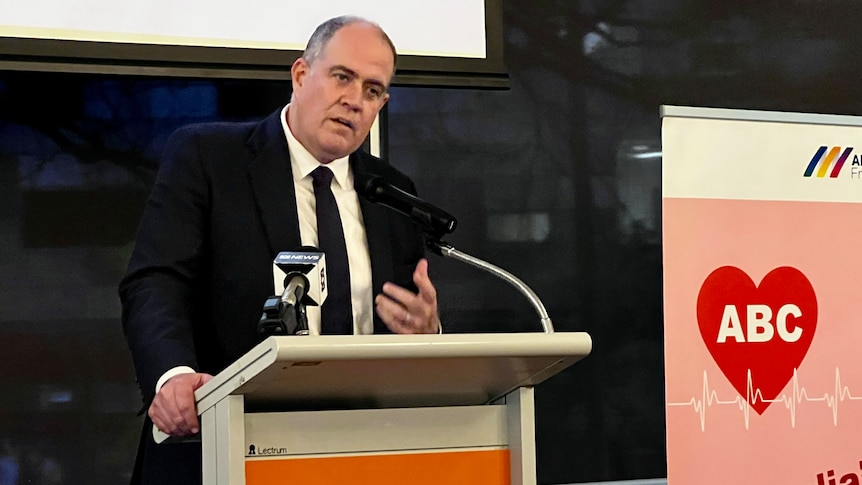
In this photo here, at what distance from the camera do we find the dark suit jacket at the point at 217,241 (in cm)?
188

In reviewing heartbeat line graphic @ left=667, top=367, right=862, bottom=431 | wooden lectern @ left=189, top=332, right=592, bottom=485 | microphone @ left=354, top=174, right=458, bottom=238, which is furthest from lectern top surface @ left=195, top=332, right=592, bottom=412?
Result: heartbeat line graphic @ left=667, top=367, right=862, bottom=431

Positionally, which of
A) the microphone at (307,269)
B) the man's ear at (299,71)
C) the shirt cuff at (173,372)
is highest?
the man's ear at (299,71)

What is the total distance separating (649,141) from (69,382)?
184cm

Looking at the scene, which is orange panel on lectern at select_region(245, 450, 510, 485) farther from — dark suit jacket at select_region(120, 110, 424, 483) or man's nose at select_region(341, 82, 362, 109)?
man's nose at select_region(341, 82, 362, 109)

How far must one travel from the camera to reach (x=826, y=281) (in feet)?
10.7

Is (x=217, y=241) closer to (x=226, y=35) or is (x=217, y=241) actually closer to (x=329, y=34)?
(x=329, y=34)

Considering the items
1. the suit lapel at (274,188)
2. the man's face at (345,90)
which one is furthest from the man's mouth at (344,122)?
the suit lapel at (274,188)

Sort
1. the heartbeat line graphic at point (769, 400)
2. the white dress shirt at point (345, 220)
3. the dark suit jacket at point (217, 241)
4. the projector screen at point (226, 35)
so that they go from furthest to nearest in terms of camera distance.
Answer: the heartbeat line graphic at point (769, 400) → the projector screen at point (226, 35) → the white dress shirt at point (345, 220) → the dark suit jacket at point (217, 241)

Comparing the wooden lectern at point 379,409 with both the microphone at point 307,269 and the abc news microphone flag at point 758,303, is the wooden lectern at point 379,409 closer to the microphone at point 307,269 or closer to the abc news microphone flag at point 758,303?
the microphone at point 307,269

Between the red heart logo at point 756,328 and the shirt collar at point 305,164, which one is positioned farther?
the red heart logo at point 756,328

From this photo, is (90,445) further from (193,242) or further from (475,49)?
(475,49)

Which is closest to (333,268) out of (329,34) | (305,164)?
(305,164)

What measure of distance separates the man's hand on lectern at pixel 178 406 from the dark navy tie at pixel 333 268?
0.40m

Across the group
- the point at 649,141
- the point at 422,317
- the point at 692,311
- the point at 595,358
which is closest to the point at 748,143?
the point at 649,141
